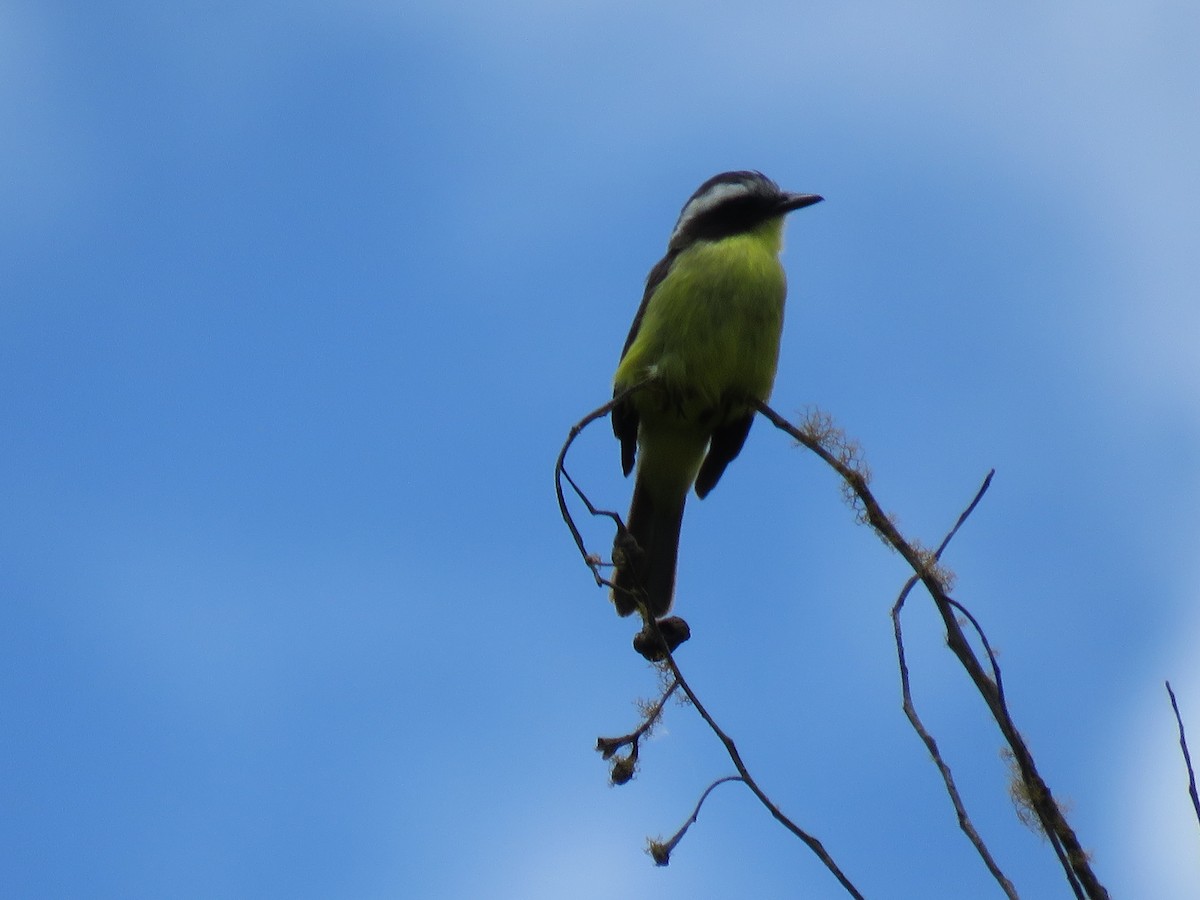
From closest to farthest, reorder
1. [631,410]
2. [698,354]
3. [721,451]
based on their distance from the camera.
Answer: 1. [698,354]
2. [631,410]
3. [721,451]

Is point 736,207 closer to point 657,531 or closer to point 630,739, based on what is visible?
point 657,531

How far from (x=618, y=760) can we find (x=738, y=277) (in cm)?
293

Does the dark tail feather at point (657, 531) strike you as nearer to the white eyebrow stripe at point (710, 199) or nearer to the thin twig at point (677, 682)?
the white eyebrow stripe at point (710, 199)

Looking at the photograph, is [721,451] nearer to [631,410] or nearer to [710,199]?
[631,410]

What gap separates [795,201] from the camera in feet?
18.9

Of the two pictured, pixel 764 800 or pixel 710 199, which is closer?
pixel 764 800

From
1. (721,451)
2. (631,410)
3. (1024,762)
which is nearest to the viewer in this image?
(1024,762)

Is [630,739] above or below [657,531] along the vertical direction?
below

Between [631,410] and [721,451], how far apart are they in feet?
1.63

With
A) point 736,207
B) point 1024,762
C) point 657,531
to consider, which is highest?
point 736,207

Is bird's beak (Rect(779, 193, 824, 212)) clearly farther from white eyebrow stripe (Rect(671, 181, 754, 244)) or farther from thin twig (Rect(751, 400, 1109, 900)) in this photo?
thin twig (Rect(751, 400, 1109, 900))

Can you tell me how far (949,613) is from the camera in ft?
6.72

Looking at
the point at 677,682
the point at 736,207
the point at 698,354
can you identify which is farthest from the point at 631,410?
the point at 677,682

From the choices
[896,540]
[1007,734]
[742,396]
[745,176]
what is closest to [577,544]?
[896,540]
